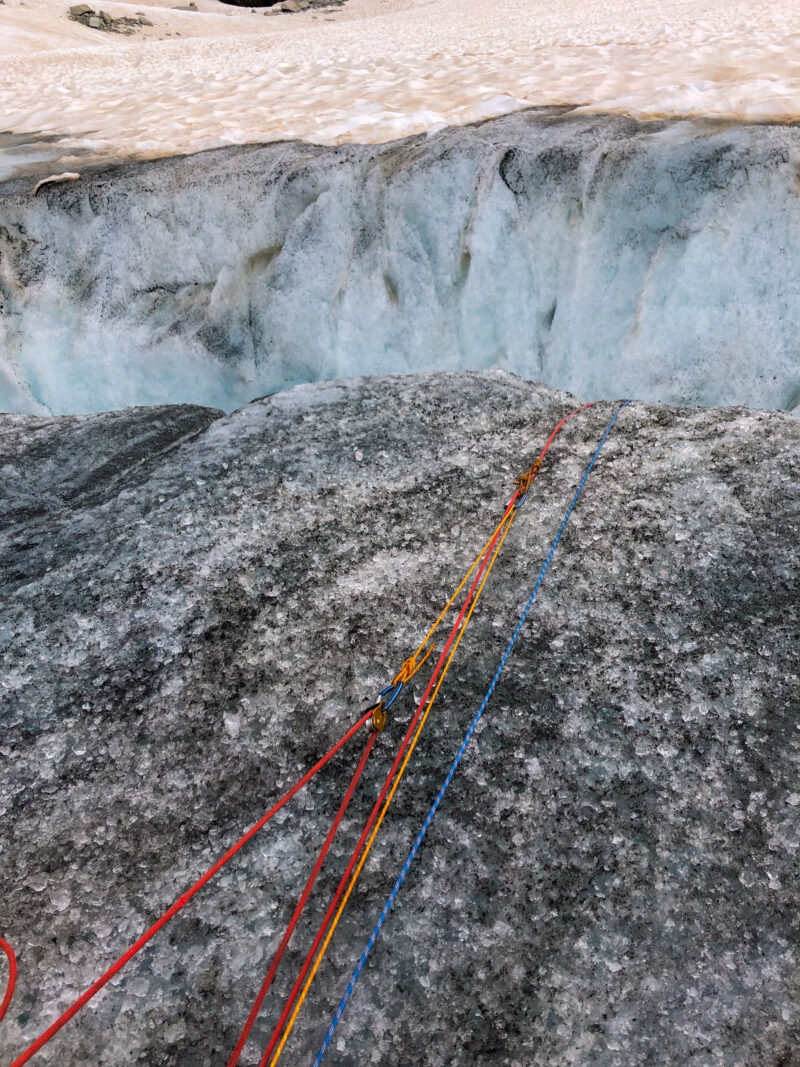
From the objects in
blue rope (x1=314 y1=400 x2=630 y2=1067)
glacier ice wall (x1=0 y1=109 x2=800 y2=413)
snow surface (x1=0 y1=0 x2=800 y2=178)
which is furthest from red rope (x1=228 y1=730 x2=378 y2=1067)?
snow surface (x1=0 y1=0 x2=800 y2=178)

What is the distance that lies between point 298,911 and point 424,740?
543mm

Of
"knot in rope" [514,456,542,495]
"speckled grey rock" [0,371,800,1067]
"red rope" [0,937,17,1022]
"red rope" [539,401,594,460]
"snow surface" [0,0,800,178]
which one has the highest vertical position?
"snow surface" [0,0,800,178]

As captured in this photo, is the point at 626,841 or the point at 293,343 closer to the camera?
the point at 626,841

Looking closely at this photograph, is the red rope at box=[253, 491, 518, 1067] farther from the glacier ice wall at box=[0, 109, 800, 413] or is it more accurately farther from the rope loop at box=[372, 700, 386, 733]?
the glacier ice wall at box=[0, 109, 800, 413]

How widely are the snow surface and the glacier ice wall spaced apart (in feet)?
1.51

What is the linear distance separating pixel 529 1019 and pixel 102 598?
1.80 meters

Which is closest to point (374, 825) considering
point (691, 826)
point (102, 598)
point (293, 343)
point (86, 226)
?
point (691, 826)

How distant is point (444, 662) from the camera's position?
2.11 metres

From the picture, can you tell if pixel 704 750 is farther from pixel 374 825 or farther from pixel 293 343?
pixel 293 343

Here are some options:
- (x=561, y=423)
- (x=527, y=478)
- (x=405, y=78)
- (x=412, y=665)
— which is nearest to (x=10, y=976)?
(x=412, y=665)

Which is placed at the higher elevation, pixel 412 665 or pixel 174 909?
pixel 412 665

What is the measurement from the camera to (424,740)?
191 cm

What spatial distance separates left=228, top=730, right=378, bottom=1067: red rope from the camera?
1414 mm

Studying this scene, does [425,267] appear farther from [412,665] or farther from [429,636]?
[412,665]
